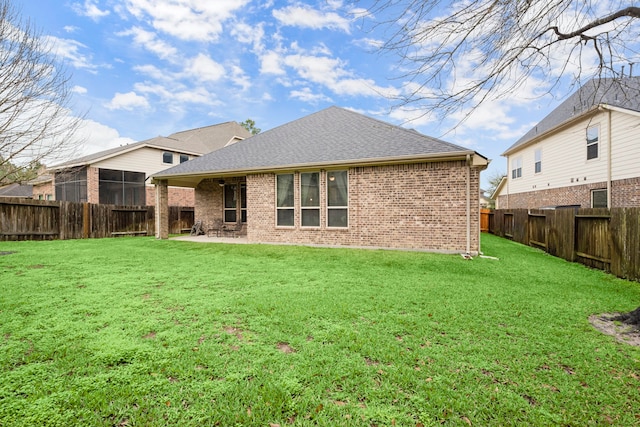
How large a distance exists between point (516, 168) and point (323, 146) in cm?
1608

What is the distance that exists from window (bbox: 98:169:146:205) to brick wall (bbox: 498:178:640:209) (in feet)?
87.5

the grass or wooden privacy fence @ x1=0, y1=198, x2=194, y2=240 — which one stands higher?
wooden privacy fence @ x1=0, y1=198, x2=194, y2=240

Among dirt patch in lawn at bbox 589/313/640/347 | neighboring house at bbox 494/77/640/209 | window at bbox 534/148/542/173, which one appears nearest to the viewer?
dirt patch in lawn at bbox 589/313/640/347

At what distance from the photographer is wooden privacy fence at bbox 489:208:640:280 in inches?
233

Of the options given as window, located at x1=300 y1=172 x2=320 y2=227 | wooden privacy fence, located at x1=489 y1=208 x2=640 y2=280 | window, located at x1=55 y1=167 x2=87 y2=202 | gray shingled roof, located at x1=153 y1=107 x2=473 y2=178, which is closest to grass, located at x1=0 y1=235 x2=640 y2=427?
wooden privacy fence, located at x1=489 y1=208 x2=640 y2=280

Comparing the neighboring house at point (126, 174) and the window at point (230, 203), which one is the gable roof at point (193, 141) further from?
the window at point (230, 203)

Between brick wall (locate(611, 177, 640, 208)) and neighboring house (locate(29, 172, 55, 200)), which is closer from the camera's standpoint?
brick wall (locate(611, 177, 640, 208))

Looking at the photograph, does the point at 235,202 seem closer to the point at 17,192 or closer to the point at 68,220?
the point at 68,220

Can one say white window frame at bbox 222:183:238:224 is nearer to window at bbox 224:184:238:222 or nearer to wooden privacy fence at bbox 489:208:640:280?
window at bbox 224:184:238:222

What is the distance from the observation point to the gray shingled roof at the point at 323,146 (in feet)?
30.9

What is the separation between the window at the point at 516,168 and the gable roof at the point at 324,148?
1320cm

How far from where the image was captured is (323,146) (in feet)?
36.7

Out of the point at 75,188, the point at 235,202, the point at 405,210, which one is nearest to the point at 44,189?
the point at 75,188

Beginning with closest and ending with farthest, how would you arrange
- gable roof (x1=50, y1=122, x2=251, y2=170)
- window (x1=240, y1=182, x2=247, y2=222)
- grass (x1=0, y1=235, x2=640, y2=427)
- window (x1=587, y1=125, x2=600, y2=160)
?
grass (x1=0, y1=235, x2=640, y2=427), window (x1=587, y1=125, x2=600, y2=160), window (x1=240, y1=182, x2=247, y2=222), gable roof (x1=50, y1=122, x2=251, y2=170)
